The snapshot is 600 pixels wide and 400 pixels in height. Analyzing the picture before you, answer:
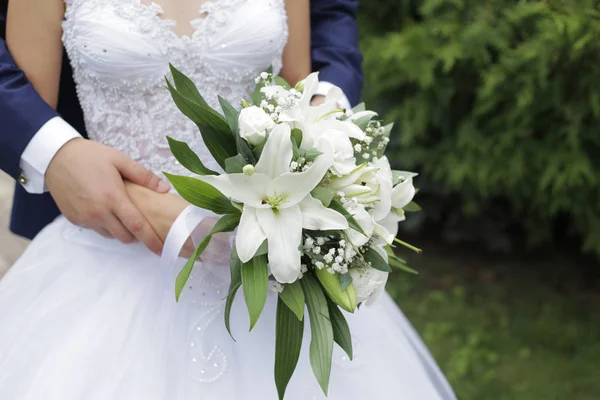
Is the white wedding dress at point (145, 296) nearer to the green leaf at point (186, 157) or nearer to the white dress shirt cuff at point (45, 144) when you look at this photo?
the white dress shirt cuff at point (45, 144)

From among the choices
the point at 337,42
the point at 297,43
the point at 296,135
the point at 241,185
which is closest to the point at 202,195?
the point at 241,185

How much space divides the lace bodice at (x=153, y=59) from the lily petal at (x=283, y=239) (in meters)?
0.43

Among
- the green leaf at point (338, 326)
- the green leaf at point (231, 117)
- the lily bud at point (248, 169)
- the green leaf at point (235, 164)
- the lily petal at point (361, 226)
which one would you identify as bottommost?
the green leaf at point (338, 326)

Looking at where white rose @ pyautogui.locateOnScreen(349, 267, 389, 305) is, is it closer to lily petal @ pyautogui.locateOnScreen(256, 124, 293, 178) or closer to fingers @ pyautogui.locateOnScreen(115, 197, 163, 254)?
lily petal @ pyautogui.locateOnScreen(256, 124, 293, 178)

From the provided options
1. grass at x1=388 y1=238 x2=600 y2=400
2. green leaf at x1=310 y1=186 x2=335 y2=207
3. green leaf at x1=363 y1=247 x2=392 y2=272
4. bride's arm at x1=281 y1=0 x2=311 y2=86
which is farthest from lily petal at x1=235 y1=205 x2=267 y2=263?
grass at x1=388 y1=238 x2=600 y2=400

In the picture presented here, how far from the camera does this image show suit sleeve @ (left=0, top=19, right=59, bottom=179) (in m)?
1.30

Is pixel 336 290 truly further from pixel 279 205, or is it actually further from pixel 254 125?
pixel 254 125

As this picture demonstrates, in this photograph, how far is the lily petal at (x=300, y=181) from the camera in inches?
41.2

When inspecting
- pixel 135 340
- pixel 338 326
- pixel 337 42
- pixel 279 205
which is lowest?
pixel 135 340

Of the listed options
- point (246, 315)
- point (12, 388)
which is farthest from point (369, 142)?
point (12, 388)

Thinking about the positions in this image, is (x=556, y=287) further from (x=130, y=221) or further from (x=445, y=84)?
(x=130, y=221)

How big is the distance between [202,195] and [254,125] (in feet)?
0.47

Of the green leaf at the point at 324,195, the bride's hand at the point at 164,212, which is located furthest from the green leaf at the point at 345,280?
the bride's hand at the point at 164,212

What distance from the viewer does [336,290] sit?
109cm
